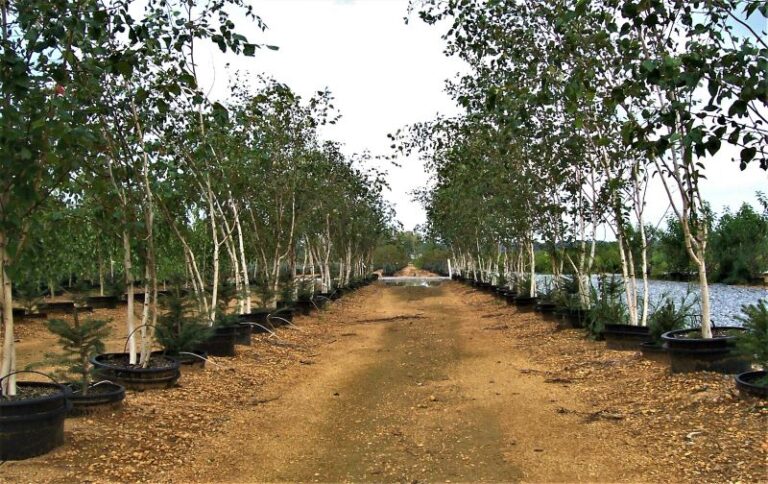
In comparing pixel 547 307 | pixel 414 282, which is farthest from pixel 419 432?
pixel 414 282

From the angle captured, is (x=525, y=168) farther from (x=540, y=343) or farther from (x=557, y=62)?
(x=557, y=62)

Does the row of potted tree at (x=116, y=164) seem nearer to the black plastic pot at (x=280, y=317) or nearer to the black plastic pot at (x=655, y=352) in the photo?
the black plastic pot at (x=280, y=317)

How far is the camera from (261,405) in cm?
708

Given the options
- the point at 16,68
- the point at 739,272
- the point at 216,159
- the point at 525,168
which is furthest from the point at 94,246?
the point at 739,272

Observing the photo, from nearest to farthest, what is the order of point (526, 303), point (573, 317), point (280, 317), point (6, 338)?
point (6, 338) → point (573, 317) → point (280, 317) → point (526, 303)

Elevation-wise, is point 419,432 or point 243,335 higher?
point 243,335

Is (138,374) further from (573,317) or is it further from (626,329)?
(573,317)

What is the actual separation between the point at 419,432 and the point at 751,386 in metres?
2.84

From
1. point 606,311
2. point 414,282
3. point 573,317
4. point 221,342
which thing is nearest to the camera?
point 221,342

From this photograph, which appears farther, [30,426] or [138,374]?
[138,374]

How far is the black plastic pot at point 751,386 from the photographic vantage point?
5574mm

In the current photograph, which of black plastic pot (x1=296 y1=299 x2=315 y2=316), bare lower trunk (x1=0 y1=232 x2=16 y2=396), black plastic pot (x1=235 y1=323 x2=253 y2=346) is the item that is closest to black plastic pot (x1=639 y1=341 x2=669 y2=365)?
black plastic pot (x1=235 y1=323 x2=253 y2=346)

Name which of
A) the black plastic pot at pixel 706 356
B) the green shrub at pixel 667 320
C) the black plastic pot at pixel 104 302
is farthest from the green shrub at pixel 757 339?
the black plastic pot at pixel 104 302

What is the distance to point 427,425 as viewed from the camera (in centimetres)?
600
